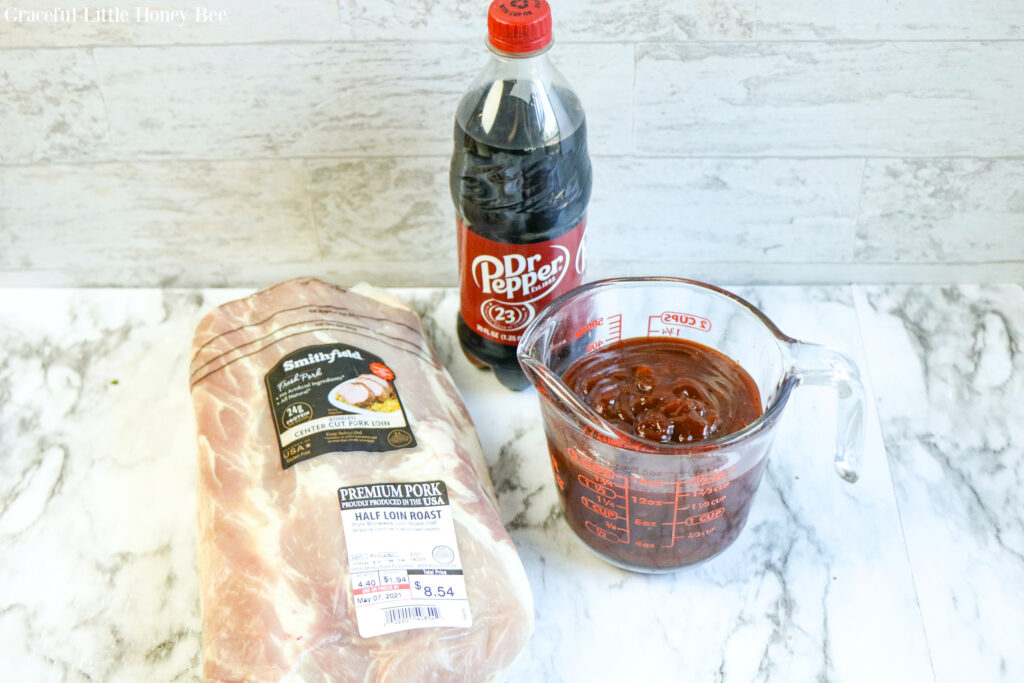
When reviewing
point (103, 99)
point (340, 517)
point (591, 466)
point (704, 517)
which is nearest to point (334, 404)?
point (340, 517)

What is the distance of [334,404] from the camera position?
35.6 inches

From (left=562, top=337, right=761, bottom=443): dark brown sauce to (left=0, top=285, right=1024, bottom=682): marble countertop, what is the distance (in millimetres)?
151

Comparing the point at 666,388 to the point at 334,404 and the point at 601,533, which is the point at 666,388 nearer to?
the point at 601,533

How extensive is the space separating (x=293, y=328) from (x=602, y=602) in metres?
0.40

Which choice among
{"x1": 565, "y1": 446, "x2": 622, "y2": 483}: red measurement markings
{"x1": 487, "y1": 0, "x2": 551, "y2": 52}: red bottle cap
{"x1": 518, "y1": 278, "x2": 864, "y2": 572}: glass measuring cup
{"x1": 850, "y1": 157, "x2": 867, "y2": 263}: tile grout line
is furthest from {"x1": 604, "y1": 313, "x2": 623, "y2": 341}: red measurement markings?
{"x1": 850, "y1": 157, "x2": 867, "y2": 263}: tile grout line

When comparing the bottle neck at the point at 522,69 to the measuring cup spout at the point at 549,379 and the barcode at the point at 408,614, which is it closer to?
the measuring cup spout at the point at 549,379

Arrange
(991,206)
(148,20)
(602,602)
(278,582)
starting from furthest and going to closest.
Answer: (991,206) → (148,20) → (602,602) → (278,582)

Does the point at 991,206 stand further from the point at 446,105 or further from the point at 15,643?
the point at 15,643

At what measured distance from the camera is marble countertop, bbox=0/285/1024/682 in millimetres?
859

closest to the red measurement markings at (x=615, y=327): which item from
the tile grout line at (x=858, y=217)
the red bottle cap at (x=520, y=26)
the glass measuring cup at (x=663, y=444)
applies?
the glass measuring cup at (x=663, y=444)

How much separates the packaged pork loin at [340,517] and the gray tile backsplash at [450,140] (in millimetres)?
206

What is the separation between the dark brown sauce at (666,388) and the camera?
84 cm

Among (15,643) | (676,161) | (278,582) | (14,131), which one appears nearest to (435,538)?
(278,582)

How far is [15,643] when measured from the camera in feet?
2.86
